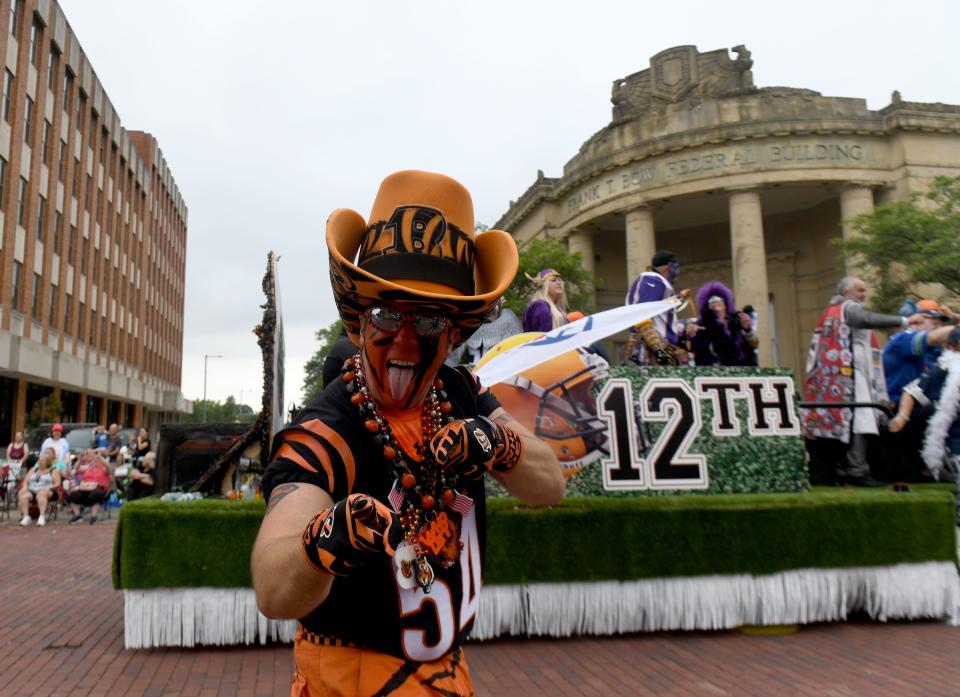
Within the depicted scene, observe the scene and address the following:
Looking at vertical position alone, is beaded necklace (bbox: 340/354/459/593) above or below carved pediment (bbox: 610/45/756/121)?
below

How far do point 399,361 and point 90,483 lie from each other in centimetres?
1413

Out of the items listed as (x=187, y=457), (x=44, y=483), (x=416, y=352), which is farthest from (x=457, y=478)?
(x=44, y=483)

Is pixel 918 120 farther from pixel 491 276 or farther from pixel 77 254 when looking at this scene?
pixel 77 254

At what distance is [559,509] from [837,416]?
3788mm

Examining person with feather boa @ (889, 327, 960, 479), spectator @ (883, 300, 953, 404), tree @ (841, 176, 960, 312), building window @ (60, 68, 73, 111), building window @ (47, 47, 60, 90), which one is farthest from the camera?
building window @ (60, 68, 73, 111)

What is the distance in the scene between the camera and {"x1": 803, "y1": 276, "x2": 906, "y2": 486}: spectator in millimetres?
6980

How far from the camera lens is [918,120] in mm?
25719

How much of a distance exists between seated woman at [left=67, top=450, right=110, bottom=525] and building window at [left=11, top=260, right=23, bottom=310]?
19.7m

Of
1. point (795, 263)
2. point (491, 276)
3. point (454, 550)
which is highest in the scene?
point (795, 263)

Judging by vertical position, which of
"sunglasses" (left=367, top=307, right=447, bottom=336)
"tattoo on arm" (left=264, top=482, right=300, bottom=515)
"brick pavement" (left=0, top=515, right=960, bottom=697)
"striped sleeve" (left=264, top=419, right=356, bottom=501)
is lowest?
"brick pavement" (left=0, top=515, right=960, bottom=697)

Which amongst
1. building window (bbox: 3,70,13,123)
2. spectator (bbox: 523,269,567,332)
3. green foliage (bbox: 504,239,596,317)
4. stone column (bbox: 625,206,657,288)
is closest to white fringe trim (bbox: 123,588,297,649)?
spectator (bbox: 523,269,567,332)

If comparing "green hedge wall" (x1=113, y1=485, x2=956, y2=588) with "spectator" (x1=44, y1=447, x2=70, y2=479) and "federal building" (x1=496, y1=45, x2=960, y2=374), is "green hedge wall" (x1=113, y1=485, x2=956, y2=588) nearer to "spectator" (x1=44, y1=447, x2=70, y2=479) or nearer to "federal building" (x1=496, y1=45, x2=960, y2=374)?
"spectator" (x1=44, y1=447, x2=70, y2=479)

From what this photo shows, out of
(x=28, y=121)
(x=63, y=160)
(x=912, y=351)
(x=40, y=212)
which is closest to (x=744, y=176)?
(x=912, y=351)

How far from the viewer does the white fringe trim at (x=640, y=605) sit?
16.0 feet
